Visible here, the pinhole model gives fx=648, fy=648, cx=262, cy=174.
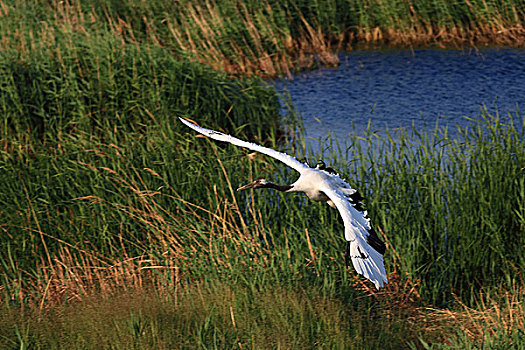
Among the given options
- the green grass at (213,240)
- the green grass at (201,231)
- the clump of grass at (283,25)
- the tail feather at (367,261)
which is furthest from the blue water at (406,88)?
the tail feather at (367,261)

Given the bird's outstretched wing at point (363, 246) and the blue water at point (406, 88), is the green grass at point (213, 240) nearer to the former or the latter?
the bird's outstretched wing at point (363, 246)

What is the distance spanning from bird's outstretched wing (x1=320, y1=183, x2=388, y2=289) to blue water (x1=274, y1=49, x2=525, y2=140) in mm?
4302

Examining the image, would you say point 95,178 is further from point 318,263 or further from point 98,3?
point 98,3

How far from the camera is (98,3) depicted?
10.5 m

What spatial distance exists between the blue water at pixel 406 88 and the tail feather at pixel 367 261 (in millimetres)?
4488

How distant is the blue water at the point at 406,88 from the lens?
772 cm

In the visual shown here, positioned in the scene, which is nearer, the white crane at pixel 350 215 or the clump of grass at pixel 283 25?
the white crane at pixel 350 215

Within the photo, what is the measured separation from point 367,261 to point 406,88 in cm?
655

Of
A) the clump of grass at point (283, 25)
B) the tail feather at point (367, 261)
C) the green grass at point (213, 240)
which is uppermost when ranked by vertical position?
the clump of grass at point (283, 25)

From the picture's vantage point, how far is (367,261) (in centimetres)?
264

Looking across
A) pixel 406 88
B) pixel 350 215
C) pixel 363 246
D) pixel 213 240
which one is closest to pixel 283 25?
pixel 406 88

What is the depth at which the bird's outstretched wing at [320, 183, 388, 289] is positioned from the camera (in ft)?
8.54

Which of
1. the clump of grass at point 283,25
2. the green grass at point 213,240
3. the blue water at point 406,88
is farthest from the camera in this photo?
the clump of grass at point 283,25

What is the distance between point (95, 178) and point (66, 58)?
2253 mm
